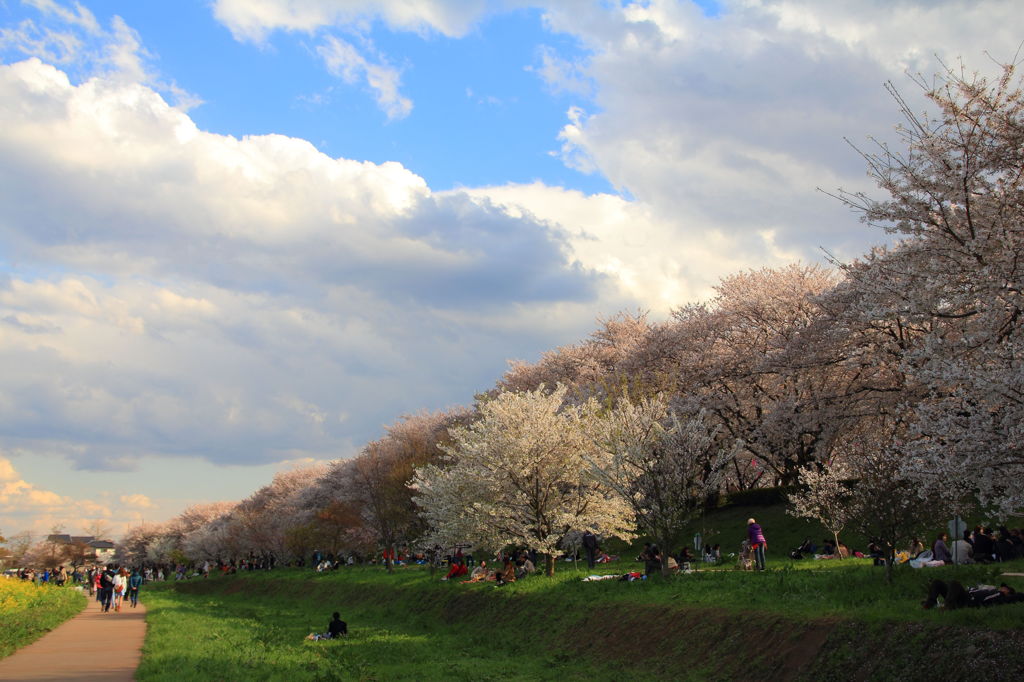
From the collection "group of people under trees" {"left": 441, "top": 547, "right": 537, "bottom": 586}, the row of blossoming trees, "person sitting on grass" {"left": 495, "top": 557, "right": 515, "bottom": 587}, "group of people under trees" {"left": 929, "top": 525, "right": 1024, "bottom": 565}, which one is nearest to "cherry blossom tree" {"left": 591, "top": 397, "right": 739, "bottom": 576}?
the row of blossoming trees

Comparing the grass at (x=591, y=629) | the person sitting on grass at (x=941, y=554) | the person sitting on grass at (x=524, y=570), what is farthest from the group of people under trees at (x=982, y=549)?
the person sitting on grass at (x=524, y=570)

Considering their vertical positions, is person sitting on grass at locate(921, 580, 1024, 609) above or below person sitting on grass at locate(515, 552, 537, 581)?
above

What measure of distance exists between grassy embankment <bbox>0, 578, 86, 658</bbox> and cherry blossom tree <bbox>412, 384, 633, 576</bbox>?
15.8 m

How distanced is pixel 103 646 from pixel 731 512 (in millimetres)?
34739

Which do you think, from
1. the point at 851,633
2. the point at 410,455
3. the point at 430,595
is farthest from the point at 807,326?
the point at 410,455

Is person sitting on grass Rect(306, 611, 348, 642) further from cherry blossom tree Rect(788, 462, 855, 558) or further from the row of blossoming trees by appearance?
cherry blossom tree Rect(788, 462, 855, 558)

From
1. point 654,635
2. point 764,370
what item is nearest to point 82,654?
point 654,635

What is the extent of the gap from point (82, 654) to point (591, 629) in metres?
14.7

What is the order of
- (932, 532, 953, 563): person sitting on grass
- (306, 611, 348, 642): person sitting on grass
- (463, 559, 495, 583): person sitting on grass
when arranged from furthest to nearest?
(463, 559, 495, 583): person sitting on grass, (306, 611, 348, 642): person sitting on grass, (932, 532, 953, 563): person sitting on grass

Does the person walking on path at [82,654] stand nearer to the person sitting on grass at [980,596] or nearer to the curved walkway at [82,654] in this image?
the curved walkway at [82,654]

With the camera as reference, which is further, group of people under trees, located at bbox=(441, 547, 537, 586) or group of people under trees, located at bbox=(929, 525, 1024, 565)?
group of people under trees, located at bbox=(441, 547, 537, 586)

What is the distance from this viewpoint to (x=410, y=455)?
231 feet

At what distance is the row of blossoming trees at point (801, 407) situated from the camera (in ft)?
54.2

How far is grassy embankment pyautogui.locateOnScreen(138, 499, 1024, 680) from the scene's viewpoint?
14.8 metres
